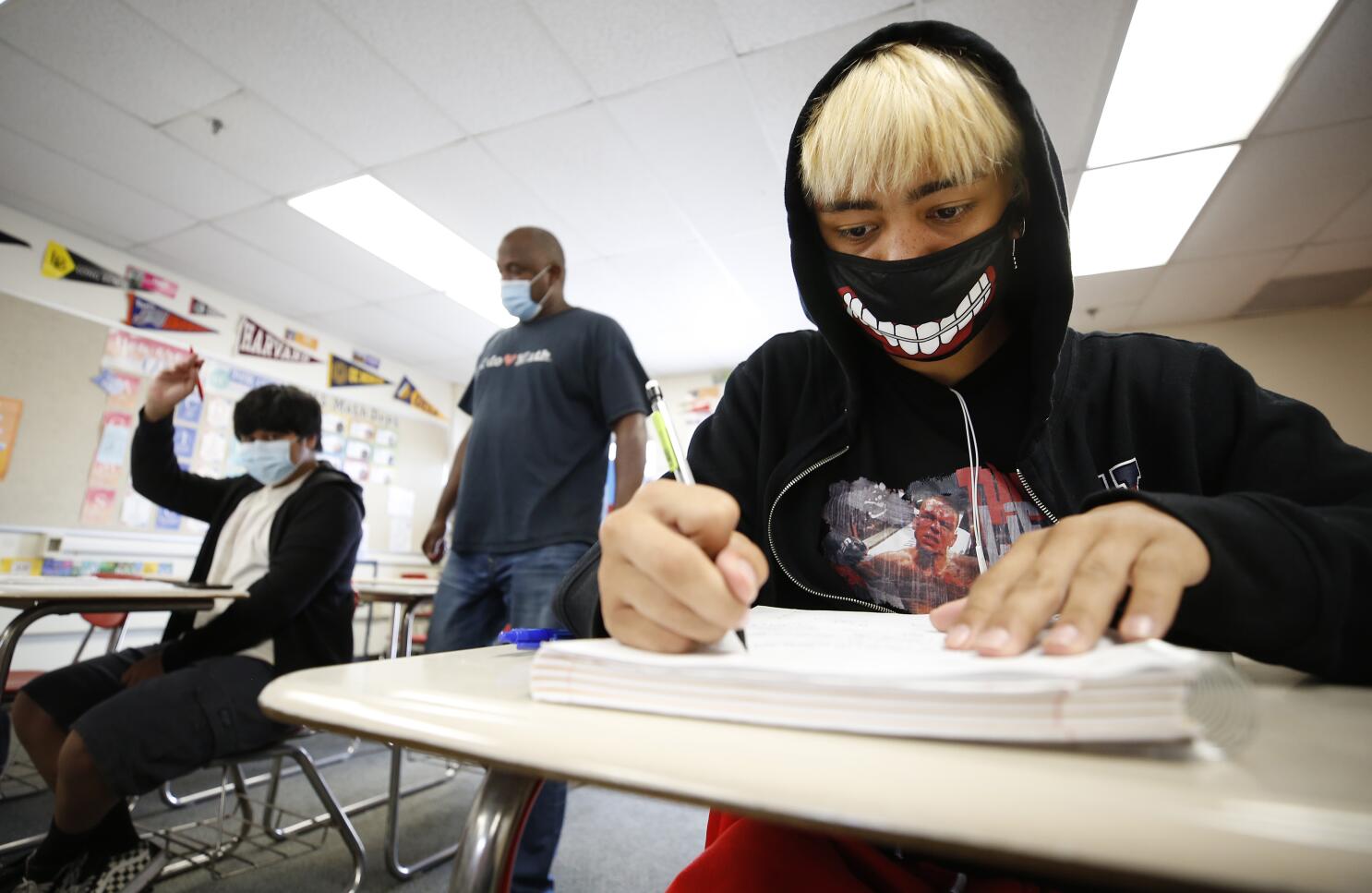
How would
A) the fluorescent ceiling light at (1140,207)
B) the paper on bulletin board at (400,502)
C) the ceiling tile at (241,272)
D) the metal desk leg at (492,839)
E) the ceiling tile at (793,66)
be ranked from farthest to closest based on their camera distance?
the paper on bulletin board at (400,502), the ceiling tile at (241,272), the fluorescent ceiling light at (1140,207), the ceiling tile at (793,66), the metal desk leg at (492,839)

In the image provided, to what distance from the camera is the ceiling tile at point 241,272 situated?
3559mm

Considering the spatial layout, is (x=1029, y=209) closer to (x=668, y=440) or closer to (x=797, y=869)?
(x=668, y=440)

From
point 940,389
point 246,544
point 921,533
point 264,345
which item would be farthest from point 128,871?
point 264,345

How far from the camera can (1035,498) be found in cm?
67

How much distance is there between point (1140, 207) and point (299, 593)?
381cm

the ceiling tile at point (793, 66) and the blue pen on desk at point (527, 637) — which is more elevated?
the ceiling tile at point (793, 66)

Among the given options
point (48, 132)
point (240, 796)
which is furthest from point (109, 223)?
point (240, 796)

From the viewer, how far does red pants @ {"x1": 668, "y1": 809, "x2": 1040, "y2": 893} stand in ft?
1.31

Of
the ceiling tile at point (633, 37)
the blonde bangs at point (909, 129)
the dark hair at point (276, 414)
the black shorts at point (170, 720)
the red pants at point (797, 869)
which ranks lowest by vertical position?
the black shorts at point (170, 720)

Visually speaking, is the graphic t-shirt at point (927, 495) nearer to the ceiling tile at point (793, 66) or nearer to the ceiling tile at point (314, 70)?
the ceiling tile at point (793, 66)

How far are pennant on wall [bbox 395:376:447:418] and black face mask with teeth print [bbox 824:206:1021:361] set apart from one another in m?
5.39

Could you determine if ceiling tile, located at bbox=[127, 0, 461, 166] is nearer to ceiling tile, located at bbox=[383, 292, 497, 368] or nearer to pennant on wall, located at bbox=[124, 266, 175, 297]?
ceiling tile, located at bbox=[383, 292, 497, 368]

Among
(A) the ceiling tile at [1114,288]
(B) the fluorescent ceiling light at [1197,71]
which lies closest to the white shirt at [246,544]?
(B) the fluorescent ceiling light at [1197,71]

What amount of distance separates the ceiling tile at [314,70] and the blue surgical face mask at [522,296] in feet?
3.65
